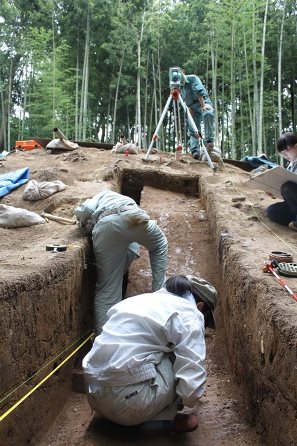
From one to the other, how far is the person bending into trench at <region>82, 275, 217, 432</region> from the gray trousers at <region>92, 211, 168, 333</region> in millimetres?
1392

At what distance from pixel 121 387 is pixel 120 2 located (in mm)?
15108

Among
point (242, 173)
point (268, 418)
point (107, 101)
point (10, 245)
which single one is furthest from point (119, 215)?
point (107, 101)

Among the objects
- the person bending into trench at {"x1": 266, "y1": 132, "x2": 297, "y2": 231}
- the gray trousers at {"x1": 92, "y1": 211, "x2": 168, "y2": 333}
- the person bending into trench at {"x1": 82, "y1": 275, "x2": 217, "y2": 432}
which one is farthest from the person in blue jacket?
the person bending into trench at {"x1": 82, "y1": 275, "x2": 217, "y2": 432}

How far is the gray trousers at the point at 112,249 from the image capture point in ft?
12.5

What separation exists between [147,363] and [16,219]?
3.04 m

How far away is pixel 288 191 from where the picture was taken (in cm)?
455

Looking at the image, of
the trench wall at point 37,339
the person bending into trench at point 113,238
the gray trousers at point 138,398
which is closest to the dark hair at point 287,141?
the person bending into trench at point 113,238

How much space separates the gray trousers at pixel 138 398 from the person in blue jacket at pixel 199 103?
20.3 feet

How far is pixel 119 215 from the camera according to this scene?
378cm

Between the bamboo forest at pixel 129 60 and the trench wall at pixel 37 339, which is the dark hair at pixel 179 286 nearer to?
the trench wall at pixel 37 339

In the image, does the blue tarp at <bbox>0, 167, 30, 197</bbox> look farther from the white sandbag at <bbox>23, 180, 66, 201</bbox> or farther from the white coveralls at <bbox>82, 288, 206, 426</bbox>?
the white coveralls at <bbox>82, 288, 206, 426</bbox>

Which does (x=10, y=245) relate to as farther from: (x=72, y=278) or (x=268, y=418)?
(x=268, y=418)

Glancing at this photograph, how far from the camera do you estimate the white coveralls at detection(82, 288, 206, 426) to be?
2.25m

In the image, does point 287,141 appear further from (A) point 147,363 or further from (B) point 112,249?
(A) point 147,363
